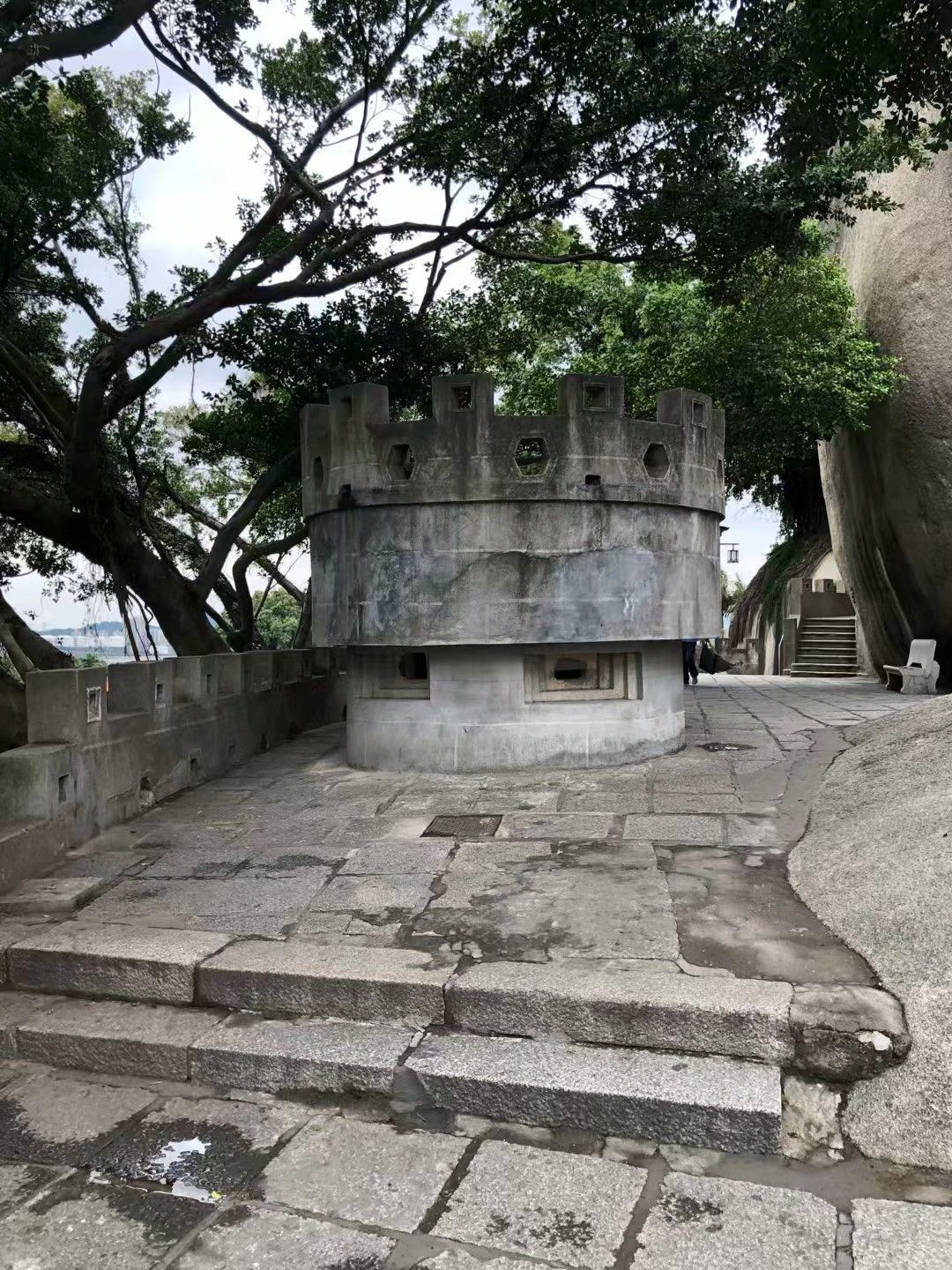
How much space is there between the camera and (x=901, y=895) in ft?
12.5

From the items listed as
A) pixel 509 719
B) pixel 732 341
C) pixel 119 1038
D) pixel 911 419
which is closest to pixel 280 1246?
pixel 119 1038

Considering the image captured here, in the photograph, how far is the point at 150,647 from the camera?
52.4ft

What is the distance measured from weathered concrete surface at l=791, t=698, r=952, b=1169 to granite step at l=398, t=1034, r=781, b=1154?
0.35 m

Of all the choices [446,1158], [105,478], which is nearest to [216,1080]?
[446,1158]

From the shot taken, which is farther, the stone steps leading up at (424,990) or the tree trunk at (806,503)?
the tree trunk at (806,503)

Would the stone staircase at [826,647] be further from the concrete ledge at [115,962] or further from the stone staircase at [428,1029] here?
the concrete ledge at [115,962]

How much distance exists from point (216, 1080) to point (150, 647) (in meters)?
13.4

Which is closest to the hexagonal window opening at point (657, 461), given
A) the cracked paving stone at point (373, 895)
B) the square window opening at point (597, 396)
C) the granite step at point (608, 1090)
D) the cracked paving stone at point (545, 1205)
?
the square window opening at point (597, 396)

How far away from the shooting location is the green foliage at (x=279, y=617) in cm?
3681

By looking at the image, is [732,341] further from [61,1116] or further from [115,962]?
[61,1116]

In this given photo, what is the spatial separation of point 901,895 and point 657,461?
16.8 ft

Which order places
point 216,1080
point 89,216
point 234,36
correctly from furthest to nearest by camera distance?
point 89,216 < point 234,36 < point 216,1080

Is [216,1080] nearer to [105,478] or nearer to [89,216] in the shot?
[105,478]

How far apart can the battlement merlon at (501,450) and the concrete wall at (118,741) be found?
82.4 inches
